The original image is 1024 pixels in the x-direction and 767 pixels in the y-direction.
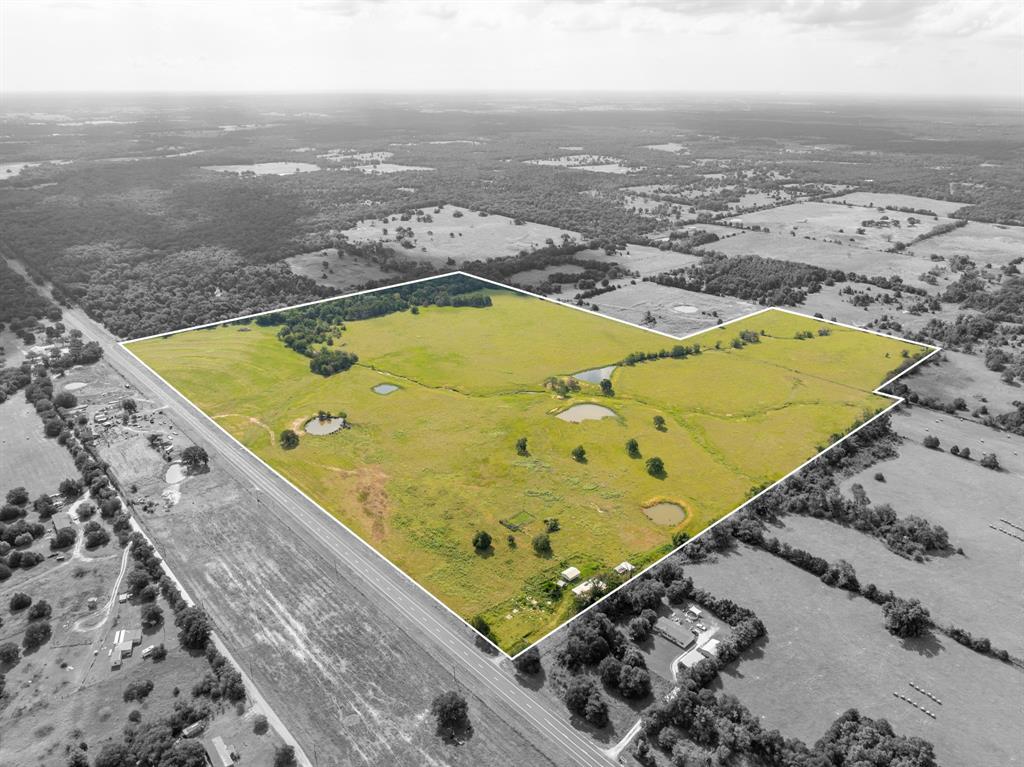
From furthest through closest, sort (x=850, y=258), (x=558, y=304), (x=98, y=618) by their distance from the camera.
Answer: (x=850, y=258)
(x=558, y=304)
(x=98, y=618)

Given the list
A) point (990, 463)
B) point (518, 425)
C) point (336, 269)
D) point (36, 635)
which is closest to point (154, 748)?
point (36, 635)

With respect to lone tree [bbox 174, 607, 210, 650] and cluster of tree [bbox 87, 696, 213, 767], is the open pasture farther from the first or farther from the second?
cluster of tree [bbox 87, 696, 213, 767]

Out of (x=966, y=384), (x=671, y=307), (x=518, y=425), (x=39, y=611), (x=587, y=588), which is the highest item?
(x=671, y=307)

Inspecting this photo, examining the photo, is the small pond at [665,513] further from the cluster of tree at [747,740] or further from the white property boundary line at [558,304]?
the cluster of tree at [747,740]

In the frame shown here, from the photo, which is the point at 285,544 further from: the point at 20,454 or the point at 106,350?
the point at 106,350

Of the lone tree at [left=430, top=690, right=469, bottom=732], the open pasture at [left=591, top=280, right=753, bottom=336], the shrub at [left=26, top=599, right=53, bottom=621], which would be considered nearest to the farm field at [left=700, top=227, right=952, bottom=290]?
the open pasture at [left=591, top=280, right=753, bottom=336]

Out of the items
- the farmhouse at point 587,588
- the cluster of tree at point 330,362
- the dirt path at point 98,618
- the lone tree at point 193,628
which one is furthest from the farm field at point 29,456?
the farmhouse at point 587,588

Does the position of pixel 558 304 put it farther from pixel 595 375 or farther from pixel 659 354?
pixel 595 375
